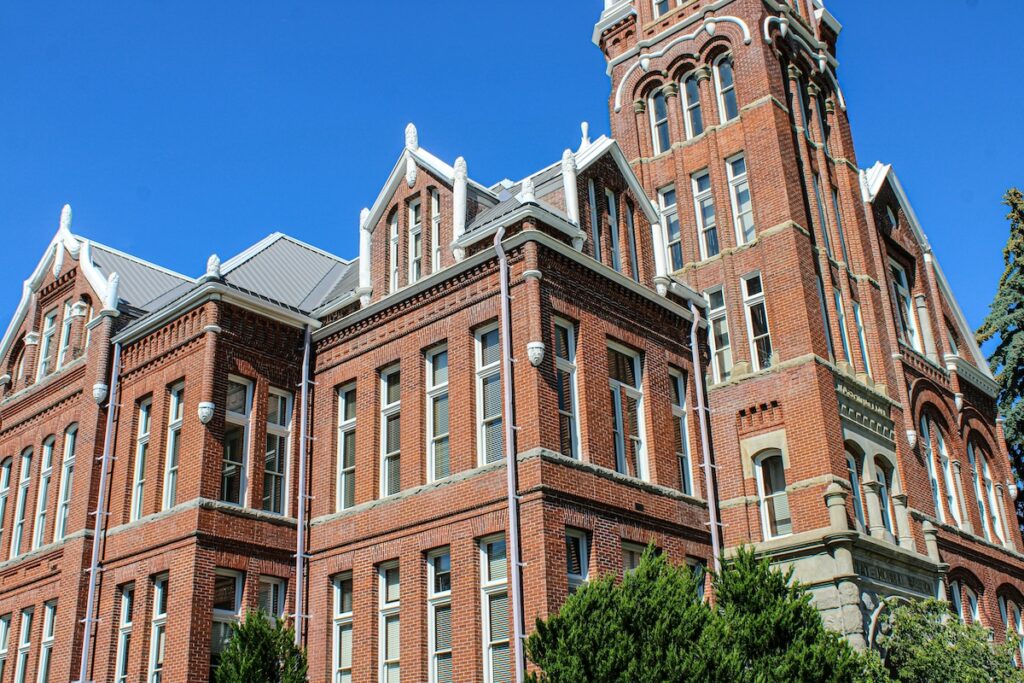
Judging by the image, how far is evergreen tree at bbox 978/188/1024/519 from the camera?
37.3 metres

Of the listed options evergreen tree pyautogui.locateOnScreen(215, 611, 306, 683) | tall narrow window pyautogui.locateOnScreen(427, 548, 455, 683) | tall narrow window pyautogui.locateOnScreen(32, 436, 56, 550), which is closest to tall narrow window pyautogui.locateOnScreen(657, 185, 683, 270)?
tall narrow window pyautogui.locateOnScreen(427, 548, 455, 683)

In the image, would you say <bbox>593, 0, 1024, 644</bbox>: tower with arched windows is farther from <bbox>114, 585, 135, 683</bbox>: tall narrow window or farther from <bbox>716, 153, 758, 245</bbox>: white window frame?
<bbox>114, 585, 135, 683</bbox>: tall narrow window

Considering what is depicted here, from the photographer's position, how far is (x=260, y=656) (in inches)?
736

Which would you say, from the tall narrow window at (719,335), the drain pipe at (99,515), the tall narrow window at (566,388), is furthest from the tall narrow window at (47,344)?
the tall narrow window at (719,335)

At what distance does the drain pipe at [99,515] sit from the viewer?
71.5 feet

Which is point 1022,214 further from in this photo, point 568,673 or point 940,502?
point 568,673

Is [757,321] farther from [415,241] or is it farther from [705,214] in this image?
[415,241]

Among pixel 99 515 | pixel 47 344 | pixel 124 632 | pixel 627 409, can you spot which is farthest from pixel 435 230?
pixel 47 344

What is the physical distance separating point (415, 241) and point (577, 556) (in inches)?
336

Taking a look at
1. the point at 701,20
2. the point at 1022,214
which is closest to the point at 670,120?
the point at 701,20

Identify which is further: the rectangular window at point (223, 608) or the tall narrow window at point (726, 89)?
the tall narrow window at point (726, 89)

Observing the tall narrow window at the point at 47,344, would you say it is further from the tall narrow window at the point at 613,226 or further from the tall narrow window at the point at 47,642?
the tall narrow window at the point at 613,226

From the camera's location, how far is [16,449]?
2747 cm

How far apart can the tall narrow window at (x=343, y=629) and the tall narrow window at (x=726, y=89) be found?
1607 centimetres
